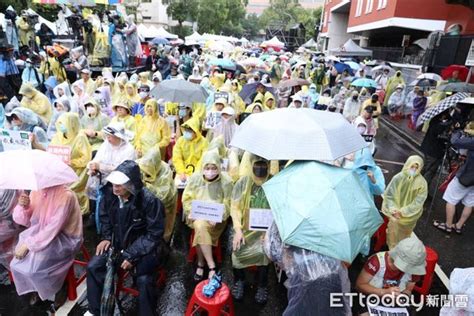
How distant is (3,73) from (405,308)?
1055 cm

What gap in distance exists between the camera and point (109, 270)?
10.8 ft

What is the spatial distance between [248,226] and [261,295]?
0.81 metres

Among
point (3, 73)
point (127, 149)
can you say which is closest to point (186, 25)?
point (3, 73)

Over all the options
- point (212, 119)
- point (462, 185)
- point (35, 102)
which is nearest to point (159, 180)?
point (212, 119)

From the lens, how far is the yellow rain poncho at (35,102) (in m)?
7.15

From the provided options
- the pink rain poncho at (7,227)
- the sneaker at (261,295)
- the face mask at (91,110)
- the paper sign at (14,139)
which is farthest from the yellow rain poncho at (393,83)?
the pink rain poncho at (7,227)

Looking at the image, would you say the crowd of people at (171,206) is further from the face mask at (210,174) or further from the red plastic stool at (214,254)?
the red plastic stool at (214,254)

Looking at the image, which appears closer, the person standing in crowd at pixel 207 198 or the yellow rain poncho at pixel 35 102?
the person standing in crowd at pixel 207 198

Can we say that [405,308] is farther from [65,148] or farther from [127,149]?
[65,148]

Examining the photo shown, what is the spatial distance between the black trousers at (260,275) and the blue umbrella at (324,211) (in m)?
1.47

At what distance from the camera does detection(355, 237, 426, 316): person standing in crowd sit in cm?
325

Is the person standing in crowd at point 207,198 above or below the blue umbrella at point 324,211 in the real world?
below

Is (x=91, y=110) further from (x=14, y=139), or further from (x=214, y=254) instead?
(x=214, y=254)

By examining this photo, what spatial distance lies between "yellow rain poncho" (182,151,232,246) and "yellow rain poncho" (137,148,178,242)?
0.27m
